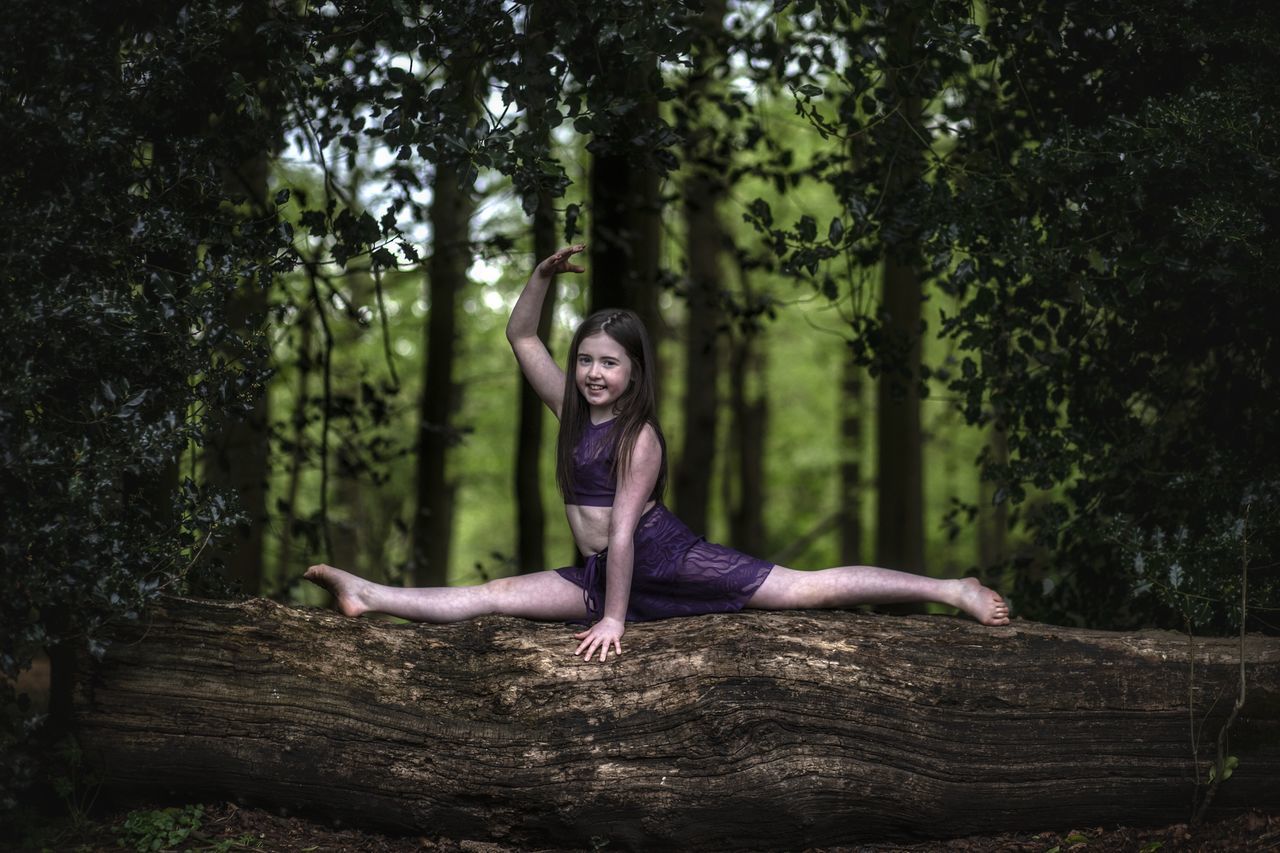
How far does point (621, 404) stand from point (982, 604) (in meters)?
1.74

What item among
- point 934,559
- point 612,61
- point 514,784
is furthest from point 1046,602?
point 934,559

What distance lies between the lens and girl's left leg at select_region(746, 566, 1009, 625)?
15.3 ft

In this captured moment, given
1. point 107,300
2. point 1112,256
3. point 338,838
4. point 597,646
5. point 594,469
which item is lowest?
point 338,838

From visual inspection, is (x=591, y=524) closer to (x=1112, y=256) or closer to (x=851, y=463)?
(x=1112, y=256)

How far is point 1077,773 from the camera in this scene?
172 inches

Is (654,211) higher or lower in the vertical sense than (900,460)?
higher

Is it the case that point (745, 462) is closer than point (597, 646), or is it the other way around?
point (597, 646)

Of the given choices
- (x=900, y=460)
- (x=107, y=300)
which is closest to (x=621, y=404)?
(x=107, y=300)

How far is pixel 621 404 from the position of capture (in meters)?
4.78

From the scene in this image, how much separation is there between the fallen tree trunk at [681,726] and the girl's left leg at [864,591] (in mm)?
163

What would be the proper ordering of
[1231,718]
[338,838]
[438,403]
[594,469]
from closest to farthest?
[1231,718] → [338,838] → [594,469] → [438,403]

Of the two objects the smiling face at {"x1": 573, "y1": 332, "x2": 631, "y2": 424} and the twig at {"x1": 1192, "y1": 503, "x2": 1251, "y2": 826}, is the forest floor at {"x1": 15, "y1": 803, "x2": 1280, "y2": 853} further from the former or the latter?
the smiling face at {"x1": 573, "y1": 332, "x2": 631, "y2": 424}

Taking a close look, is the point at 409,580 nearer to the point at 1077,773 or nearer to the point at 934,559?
the point at 1077,773

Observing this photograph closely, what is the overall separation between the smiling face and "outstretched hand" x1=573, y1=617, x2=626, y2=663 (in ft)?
3.04
